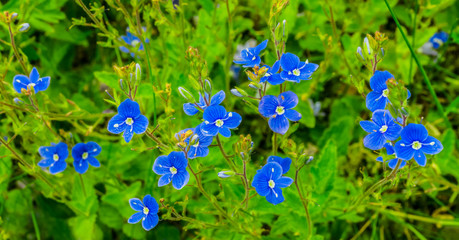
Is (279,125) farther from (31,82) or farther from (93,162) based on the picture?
(31,82)

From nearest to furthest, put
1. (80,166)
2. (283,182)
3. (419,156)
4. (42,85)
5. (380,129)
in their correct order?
(419,156), (380,129), (283,182), (42,85), (80,166)

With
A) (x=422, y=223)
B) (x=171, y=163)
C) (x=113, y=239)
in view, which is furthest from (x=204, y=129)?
(x=422, y=223)

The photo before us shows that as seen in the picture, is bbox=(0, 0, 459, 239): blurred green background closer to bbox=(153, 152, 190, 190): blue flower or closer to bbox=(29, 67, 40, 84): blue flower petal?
bbox=(29, 67, 40, 84): blue flower petal

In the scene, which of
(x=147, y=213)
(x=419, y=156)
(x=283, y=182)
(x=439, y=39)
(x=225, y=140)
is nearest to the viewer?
(x=419, y=156)

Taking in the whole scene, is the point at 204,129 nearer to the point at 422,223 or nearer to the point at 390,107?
the point at 390,107

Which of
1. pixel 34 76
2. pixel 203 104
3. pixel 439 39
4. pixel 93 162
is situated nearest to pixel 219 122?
pixel 203 104

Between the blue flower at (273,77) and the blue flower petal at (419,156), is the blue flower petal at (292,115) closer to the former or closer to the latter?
the blue flower at (273,77)

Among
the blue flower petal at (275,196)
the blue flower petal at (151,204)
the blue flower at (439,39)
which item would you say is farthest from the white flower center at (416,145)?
the blue flower at (439,39)
